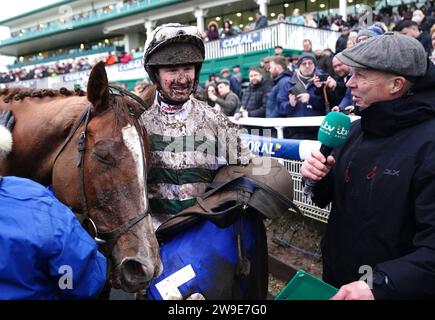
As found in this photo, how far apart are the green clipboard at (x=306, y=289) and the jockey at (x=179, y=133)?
30.1 inches

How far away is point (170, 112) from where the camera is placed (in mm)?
2082

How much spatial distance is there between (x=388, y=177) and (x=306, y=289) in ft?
1.89

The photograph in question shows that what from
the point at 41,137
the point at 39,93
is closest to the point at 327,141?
the point at 41,137

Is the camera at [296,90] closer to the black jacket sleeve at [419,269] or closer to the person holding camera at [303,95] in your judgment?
the person holding camera at [303,95]

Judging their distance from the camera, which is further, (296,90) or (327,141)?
(296,90)

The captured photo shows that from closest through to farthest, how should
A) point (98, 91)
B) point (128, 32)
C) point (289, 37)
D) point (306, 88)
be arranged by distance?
point (98, 91) → point (306, 88) → point (289, 37) → point (128, 32)

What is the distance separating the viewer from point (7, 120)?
6.92ft

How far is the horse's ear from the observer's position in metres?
1.84

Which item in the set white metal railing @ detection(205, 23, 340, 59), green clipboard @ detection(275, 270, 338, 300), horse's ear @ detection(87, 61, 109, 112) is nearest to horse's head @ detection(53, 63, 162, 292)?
horse's ear @ detection(87, 61, 109, 112)

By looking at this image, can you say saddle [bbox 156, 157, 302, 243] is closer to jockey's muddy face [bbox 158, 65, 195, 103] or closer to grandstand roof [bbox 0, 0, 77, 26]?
jockey's muddy face [bbox 158, 65, 195, 103]

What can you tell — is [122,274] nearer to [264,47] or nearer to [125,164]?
[125,164]

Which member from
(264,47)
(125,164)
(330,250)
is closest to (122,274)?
(125,164)

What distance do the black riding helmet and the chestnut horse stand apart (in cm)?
25

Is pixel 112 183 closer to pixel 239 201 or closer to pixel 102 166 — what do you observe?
pixel 102 166
